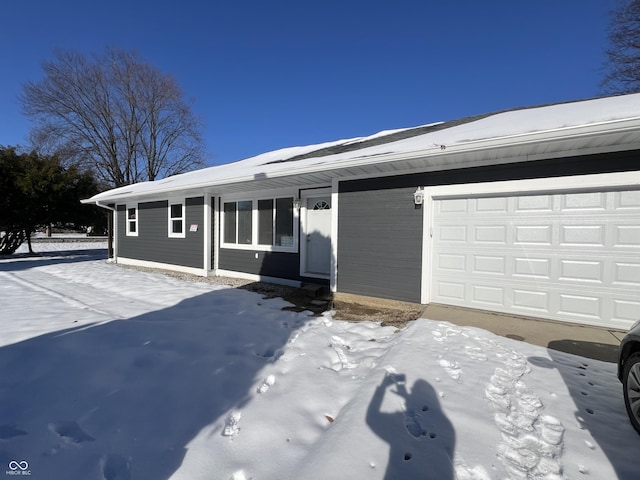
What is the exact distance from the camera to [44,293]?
6.23m

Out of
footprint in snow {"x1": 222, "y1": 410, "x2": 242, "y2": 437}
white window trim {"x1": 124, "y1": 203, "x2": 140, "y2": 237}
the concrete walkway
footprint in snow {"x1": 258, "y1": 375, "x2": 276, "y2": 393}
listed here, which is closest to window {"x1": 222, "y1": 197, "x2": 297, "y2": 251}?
the concrete walkway

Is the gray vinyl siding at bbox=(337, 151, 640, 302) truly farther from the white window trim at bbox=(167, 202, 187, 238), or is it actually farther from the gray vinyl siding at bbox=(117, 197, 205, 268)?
the white window trim at bbox=(167, 202, 187, 238)

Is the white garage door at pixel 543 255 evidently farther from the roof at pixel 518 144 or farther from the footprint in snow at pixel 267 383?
the footprint in snow at pixel 267 383

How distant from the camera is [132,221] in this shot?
12.0m

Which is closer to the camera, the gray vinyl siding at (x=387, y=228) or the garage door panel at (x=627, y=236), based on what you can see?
the garage door panel at (x=627, y=236)

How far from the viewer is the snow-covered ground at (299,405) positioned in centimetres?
180

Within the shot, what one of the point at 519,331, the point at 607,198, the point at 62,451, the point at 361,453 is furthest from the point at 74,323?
the point at 607,198

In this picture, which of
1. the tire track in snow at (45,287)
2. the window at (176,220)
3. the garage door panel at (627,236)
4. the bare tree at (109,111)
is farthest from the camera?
the bare tree at (109,111)

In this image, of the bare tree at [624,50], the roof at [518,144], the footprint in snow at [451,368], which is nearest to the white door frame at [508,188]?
the roof at [518,144]

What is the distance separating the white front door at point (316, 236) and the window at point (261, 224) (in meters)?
0.36

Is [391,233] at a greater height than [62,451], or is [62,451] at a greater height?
[391,233]

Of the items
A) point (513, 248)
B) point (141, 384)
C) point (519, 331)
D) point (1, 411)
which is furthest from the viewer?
point (513, 248)

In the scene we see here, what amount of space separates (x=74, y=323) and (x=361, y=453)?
4319 millimetres

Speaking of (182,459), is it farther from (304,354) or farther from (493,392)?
(493,392)
